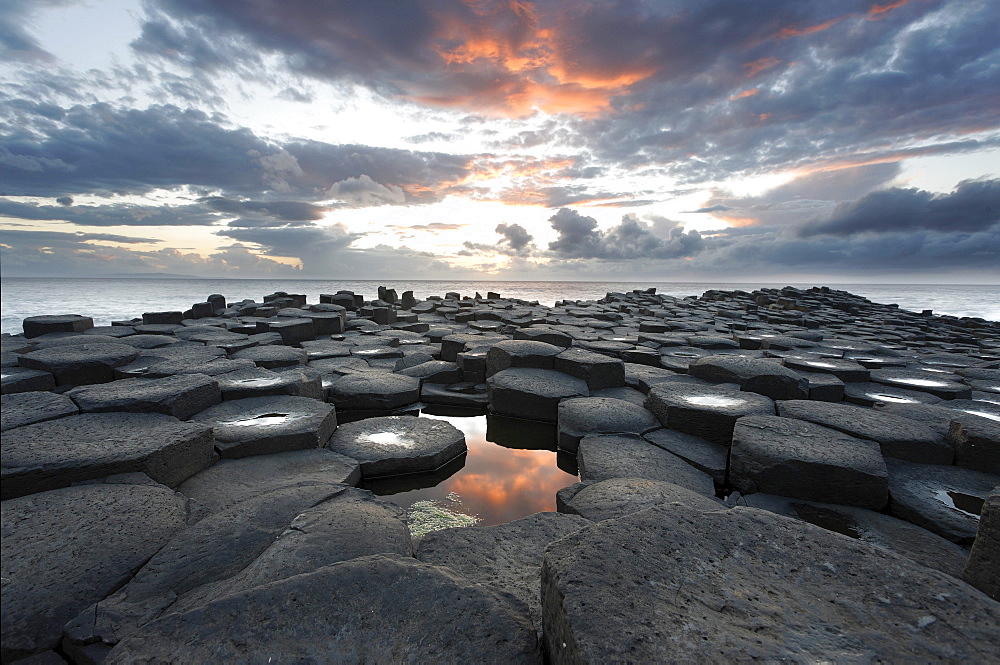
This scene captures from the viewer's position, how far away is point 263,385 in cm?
318

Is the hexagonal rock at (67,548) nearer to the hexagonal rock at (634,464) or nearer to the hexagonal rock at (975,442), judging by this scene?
the hexagonal rock at (634,464)

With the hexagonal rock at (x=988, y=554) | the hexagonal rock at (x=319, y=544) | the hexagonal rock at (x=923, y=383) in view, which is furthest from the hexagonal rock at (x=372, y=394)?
the hexagonal rock at (x=923, y=383)

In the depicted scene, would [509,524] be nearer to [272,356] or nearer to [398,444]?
[398,444]

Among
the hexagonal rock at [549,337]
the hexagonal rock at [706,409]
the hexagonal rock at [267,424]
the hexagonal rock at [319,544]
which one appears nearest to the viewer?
the hexagonal rock at [319,544]

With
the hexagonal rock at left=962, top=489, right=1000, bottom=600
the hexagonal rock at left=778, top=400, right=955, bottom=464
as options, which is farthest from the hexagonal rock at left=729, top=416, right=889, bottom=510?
the hexagonal rock at left=962, top=489, right=1000, bottom=600

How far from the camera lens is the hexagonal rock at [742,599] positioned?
92cm

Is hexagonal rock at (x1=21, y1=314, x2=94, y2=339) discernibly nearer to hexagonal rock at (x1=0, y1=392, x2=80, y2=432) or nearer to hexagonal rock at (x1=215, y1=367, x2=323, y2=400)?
hexagonal rock at (x1=215, y1=367, x2=323, y2=400)

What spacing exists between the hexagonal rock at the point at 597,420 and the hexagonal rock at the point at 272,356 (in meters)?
2.85

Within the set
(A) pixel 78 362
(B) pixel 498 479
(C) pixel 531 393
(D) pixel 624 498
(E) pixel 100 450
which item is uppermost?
(A) pixel 78 362

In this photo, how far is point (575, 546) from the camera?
3.94 feet

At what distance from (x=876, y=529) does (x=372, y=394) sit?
333cm

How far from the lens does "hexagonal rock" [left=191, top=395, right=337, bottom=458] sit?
2.49 metres

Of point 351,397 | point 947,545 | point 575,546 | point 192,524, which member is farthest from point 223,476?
point 947,545

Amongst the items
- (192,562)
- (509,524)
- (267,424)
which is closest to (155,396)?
(267,424)
